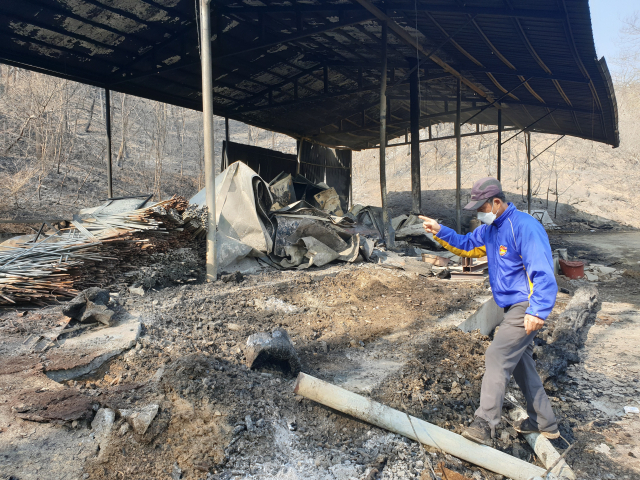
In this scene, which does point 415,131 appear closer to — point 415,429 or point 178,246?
point 178,246

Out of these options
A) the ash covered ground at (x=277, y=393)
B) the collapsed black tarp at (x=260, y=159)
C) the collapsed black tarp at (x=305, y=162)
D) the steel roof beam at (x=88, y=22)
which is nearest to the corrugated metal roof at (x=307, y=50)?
the steel roof beam at (x=88, y=22)

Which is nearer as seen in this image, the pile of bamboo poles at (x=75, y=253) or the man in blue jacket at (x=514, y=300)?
the man in blue jacket at (x=514, y=300)

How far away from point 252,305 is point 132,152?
1991 cm

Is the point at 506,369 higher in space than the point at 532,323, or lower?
lower

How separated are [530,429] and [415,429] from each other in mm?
936

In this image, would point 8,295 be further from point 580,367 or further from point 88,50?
point 88,50

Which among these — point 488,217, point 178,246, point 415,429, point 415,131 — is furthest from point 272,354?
point 415,131

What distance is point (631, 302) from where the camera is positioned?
710cm

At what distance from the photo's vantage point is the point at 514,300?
9.17ft

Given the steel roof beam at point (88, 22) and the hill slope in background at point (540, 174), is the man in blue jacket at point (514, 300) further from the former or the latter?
the hill slope in background at point (540, 174)

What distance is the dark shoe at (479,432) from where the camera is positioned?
8.45ft

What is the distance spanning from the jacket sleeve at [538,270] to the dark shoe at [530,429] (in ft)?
2.98

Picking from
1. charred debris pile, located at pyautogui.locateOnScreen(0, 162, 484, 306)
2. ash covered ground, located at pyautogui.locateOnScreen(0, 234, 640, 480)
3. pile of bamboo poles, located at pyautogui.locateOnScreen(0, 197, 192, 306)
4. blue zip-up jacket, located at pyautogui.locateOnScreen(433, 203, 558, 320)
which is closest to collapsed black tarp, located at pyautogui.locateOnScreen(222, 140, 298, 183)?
charred debris pile, located at pyautogui.locateOnScreen(0, 162, 484, 306)

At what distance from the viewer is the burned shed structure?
7.60 m
